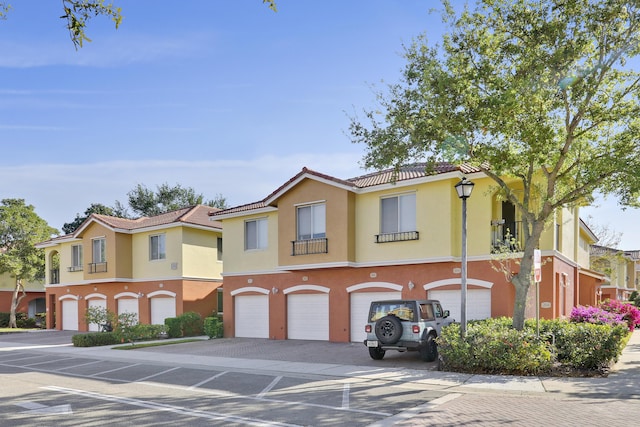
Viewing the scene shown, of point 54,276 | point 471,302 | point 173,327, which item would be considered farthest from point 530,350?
point 54,276

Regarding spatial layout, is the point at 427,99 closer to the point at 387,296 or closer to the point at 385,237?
the point at 385,237

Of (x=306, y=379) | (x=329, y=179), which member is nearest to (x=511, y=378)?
(x=306, y=379)

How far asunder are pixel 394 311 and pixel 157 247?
19.2 metres

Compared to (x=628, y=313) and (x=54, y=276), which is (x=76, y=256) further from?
(x=628, y=313)

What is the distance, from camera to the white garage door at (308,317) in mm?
23469

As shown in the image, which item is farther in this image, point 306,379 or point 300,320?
point 300,320

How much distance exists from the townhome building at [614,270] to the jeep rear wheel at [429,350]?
22823 mm

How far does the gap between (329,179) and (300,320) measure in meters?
6.48

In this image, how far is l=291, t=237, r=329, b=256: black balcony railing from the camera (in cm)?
2242

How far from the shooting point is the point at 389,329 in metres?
15.5

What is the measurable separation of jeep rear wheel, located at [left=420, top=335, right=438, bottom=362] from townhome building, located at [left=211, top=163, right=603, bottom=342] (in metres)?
3.31

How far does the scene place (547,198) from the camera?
14.7 m

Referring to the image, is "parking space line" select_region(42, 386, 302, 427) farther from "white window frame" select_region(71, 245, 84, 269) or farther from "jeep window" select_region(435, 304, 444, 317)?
"white window frame" select_region(71, 245, 84, 269)

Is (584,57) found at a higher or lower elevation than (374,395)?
higher
